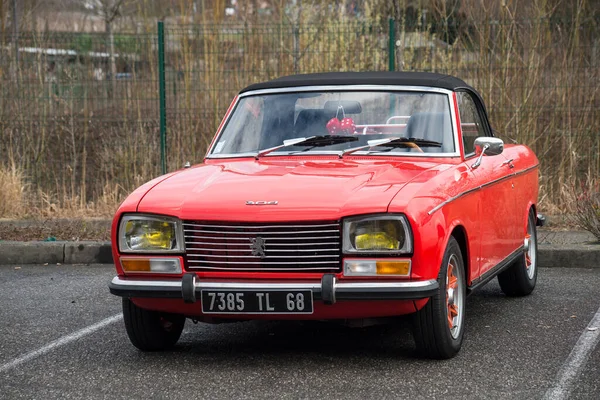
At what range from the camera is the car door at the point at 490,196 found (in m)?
6.37

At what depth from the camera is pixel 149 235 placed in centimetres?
552

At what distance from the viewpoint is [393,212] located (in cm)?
515

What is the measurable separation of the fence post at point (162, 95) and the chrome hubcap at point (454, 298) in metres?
7.07

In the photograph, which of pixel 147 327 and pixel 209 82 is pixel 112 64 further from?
pixel 147 327

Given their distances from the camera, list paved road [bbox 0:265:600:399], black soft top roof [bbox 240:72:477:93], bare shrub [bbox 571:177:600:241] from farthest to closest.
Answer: bare shrub [bbox 571:177:600:241]
black soft top roof [bbox 240:72:477:93]
paved road [bbox 0:265:600:399]

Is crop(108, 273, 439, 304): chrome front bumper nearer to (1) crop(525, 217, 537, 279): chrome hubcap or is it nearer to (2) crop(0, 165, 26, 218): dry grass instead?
(1) crop(525, 217, 537, 279): chrome hubcap

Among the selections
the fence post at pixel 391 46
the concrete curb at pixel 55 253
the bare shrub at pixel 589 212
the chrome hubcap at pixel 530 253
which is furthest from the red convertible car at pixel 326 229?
the fence post at pixel 391 46

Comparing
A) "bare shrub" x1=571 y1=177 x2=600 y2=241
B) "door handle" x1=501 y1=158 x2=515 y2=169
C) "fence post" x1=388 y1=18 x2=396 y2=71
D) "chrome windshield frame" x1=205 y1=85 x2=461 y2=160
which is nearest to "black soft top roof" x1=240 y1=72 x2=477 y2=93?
"chrome windshield frame" x1=205 y1=85 x2=461 y2=160

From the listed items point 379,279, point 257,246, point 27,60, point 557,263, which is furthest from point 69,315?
point 27,60

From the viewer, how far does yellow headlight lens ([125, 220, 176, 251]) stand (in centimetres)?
546

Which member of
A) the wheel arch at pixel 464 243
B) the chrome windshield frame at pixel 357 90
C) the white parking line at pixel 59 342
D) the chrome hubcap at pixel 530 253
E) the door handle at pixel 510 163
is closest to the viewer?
the white parking line at pixel 59 342

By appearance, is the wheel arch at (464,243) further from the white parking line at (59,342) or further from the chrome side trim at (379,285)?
the white parking line at (59,342)

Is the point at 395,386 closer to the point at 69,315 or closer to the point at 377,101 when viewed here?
the point at 377,101

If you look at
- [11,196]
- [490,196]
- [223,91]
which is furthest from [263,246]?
[223,91]
